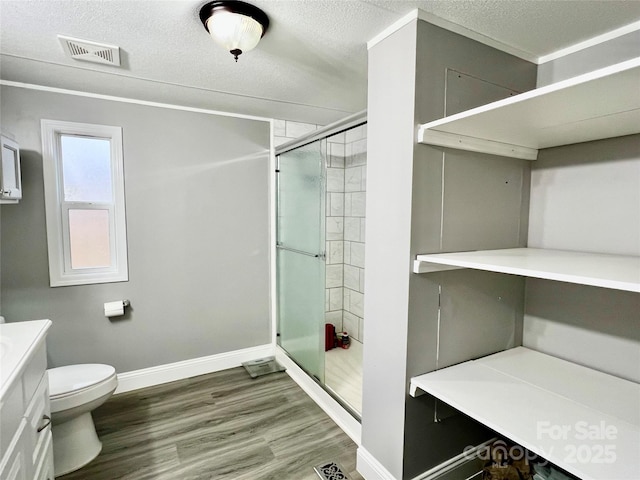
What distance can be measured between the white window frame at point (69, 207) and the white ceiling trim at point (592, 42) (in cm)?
273

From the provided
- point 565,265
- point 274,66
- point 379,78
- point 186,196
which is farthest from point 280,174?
point 565,265

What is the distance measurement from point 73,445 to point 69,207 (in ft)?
4.91

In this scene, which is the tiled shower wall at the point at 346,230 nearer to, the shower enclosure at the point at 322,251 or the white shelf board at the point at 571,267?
the shower enclosure at the point at 322,251

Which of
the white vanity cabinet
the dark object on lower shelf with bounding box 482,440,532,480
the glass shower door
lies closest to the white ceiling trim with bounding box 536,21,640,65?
the glass shower door

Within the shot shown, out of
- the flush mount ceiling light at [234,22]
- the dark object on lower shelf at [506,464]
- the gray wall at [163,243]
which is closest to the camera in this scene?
the flush mount ceiling light at [234,22]

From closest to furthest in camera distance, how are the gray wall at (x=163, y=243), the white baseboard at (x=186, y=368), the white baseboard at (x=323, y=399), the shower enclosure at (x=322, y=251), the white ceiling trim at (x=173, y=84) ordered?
the white ceiling trim at (x=173, y=84) → the white baseboard at (x=323, y=399) → the gray wall at (x=163, y=243) → the shower enclosure at (x=322, y=251) → the white baseboard at (x=186, y=368)

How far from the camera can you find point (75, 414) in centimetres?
176

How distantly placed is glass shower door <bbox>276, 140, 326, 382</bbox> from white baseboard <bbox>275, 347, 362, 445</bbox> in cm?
6

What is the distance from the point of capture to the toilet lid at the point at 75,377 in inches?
69.3

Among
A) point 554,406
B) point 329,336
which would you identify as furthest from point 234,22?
point 329,336

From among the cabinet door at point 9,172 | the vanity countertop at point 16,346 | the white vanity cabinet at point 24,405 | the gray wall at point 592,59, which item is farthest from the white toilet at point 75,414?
the gray wall at point 592,59

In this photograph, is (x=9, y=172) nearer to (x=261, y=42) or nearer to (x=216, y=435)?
(x=261, y=42)

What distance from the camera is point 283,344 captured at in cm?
300

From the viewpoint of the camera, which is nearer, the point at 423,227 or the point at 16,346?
the point at 16,346
